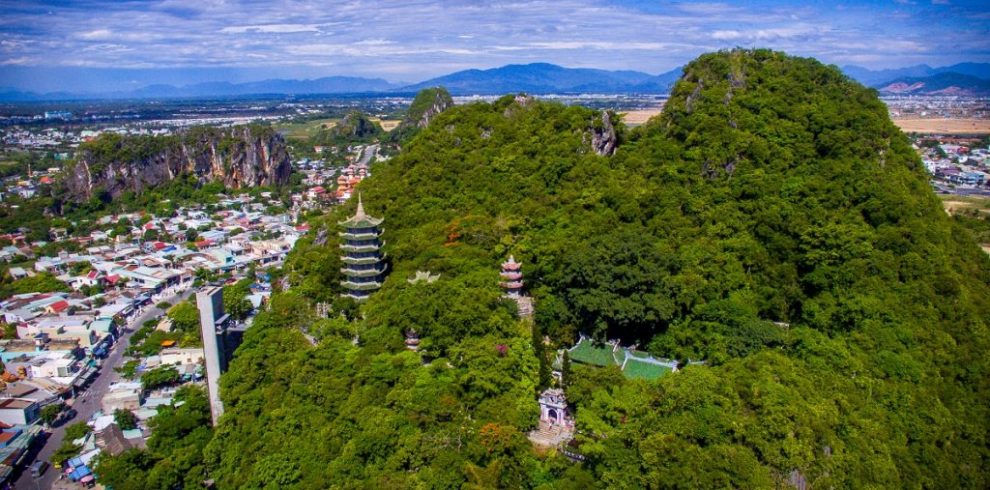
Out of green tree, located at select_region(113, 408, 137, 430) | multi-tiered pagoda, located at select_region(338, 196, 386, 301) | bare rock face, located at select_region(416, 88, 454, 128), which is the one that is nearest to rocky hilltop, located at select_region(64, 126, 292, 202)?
bare rock face, located at select_region(416, 88, 454, 128)

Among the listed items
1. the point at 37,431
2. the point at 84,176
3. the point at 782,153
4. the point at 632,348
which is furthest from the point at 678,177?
the point at 84,176

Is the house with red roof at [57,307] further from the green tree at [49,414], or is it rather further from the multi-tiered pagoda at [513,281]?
the multi-tiered pagoda at [513,281]

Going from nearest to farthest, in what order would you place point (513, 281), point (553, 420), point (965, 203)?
point (553, 420), point (513, 281), point (965, 203)

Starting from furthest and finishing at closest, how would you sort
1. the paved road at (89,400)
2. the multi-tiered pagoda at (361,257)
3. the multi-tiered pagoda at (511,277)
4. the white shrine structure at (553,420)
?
1. the multi-tiered pagoda at (361,257)
2. the multi-tiered pagoda at (511,277)
3. the paved road at (89,400)
4. the white shrine structure at (553,420)

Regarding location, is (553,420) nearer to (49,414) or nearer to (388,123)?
(49,414)

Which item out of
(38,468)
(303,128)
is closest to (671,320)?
(38,468)

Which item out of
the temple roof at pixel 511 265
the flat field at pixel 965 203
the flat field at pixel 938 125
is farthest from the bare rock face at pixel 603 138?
the flat field at pixel 938 125

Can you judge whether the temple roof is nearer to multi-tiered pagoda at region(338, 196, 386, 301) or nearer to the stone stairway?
multi-tiered pagoda at region(338, 196, 386, 301)
